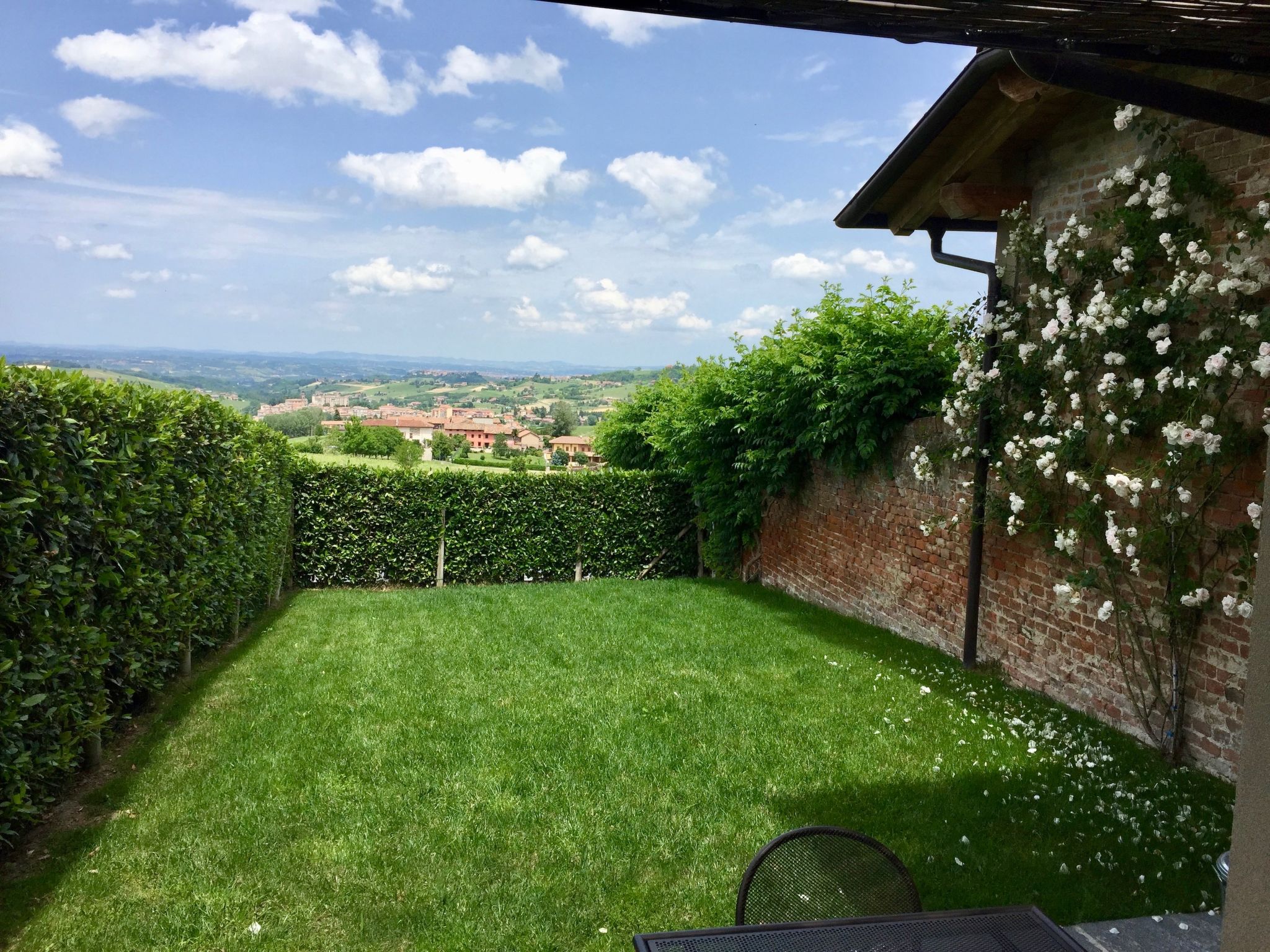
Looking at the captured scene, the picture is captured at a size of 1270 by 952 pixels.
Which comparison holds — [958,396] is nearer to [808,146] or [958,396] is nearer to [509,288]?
[808,146]

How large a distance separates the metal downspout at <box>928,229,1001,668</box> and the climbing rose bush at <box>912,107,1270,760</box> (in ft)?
1.13

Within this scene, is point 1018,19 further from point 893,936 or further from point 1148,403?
point 1148,403

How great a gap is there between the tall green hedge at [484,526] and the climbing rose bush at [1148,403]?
6.59 m

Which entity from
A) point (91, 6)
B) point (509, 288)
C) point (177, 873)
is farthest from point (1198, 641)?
point (509, 288)

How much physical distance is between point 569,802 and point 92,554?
9.16ft

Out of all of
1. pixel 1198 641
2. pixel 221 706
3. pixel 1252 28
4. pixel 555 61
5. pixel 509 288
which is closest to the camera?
pixel 1252 28

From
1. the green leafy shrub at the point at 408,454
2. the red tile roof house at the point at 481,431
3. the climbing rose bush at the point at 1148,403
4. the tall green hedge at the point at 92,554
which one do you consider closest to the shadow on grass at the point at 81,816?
the tall green hedge at the point at 92,554

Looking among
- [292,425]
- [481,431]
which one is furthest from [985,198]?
[481,431]

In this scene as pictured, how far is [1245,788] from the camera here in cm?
175

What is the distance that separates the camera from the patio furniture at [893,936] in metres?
1.91

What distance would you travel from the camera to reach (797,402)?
9094 mm

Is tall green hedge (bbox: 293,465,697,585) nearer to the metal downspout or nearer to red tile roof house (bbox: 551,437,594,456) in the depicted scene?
red tile roof house (bbox: 551,437,594,456)

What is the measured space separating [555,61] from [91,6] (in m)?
56.0

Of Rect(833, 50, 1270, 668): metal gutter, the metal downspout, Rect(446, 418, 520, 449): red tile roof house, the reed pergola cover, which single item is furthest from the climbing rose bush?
Rect(446, 418, 520, 449): red tile roof house
